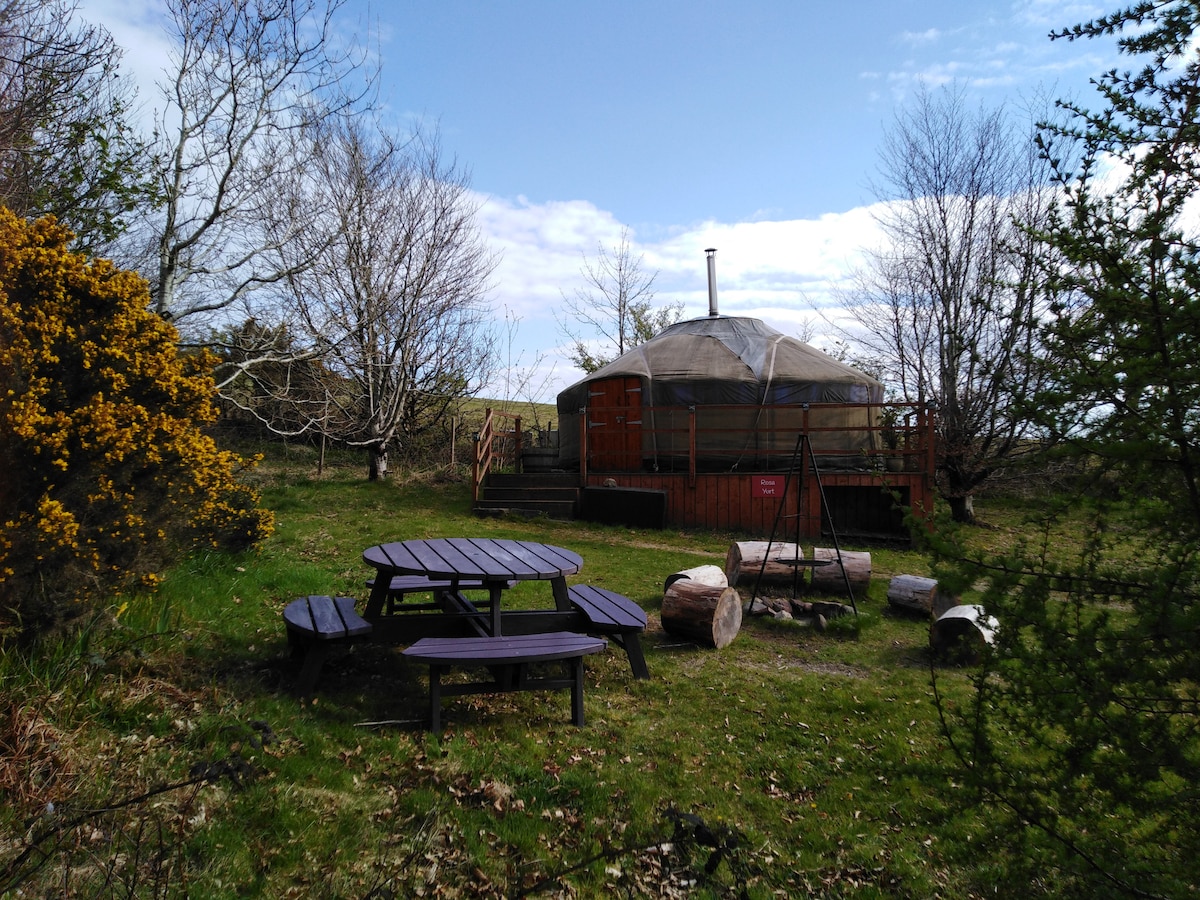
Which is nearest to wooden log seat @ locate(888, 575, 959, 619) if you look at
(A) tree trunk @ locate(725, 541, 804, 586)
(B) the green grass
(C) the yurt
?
(A) tree trunk @ locate(725, 541, 804, 586)

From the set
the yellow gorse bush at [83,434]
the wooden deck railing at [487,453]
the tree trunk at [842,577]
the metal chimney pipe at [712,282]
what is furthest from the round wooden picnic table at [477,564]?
the metal chimney pipe at [712,282]

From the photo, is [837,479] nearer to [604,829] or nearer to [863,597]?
[863,597]

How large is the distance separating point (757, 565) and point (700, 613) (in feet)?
6.95

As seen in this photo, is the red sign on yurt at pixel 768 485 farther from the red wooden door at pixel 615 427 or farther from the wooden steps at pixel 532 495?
the wooden steps at pixel 532 495

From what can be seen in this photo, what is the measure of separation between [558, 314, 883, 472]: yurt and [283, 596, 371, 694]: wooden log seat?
837 centimetres

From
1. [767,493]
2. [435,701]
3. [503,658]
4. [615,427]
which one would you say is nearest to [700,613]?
[503,658]

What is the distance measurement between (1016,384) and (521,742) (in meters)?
2.60

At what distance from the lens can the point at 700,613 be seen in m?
5.31

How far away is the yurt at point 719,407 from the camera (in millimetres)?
12781

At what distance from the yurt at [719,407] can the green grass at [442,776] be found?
26.1 feet

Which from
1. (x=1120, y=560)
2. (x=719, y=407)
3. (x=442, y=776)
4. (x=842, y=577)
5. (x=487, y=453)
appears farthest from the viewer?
(x=487, y=453)

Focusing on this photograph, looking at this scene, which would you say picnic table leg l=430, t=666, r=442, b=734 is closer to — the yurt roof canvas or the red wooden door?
the red wooden door

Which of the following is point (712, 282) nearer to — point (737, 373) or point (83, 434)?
point (737, 373)

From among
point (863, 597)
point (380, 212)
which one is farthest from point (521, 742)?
point (380, 212)
